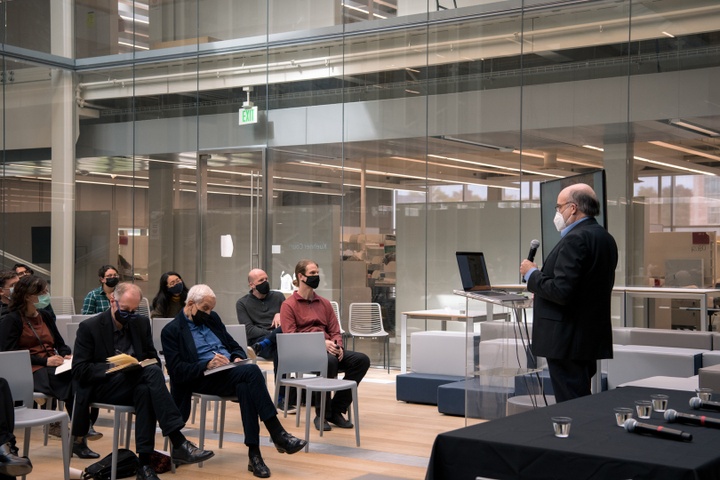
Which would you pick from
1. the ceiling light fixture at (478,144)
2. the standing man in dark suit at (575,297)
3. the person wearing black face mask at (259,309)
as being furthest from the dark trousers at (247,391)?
the ceiling light fixture at (478,144)

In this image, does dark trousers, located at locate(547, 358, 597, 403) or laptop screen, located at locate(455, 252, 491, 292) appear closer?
dark trousers, located at locate(547, 358, 597, 403)

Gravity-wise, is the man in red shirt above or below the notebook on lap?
below

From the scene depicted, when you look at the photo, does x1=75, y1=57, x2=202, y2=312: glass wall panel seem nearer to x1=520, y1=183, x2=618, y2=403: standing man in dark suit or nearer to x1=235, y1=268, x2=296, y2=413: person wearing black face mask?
x1=235, y1=268, x2=296, y2=413: person wearing black face mask

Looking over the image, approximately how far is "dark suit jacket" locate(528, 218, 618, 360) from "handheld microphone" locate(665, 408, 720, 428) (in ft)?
4.67

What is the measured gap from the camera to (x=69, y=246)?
1455 cm

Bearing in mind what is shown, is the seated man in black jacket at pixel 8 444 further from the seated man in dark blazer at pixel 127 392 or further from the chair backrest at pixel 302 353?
the chair backrest at pixel 302 353

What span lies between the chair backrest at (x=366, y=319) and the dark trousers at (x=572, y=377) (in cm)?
719

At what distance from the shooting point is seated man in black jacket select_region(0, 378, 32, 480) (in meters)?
4.79

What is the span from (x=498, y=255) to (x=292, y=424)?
4566 millimetres

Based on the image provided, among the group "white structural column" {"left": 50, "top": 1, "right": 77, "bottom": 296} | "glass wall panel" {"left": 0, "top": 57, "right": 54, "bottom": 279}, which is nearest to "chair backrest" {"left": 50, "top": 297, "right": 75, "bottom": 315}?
"white structural column" {"left": 50, "top": 1, "right": 77, "bottom": 296}

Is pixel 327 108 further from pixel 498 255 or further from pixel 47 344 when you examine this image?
pixel 47 344

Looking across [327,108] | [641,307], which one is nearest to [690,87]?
[641,307]

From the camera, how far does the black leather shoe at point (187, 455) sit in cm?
589

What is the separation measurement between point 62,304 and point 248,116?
13.8 ft
